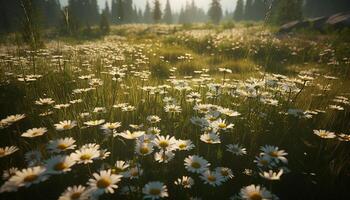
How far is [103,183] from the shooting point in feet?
4.67

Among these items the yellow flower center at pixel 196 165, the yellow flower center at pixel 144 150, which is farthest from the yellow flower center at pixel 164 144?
the yellow flower center at pixel 196 165

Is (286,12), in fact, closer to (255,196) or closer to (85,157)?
(255,196)

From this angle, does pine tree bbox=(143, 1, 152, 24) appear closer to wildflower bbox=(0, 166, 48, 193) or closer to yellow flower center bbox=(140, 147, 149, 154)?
yellow flower center bbox=(140, 147, 149, 154)

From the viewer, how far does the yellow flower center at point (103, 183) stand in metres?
1.41

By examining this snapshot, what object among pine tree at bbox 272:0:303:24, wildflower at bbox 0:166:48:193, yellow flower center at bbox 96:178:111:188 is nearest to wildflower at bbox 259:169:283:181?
yellow flower center at bbox 96:178:111:188

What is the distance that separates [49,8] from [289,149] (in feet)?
240

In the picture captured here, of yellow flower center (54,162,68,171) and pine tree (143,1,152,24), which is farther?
pine tree (143,1,152,24)

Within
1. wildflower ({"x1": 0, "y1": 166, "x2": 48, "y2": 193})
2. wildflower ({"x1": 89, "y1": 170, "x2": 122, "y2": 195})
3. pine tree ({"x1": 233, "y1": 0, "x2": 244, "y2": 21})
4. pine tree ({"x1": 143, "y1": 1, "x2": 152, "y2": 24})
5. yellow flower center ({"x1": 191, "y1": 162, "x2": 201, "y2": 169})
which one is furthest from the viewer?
pine tree ({"x1": 143, "y1": 1, "x2": 152, "y2": 24})

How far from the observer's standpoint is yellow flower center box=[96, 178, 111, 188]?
141cm

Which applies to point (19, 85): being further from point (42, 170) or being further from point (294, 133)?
point (294, 133)

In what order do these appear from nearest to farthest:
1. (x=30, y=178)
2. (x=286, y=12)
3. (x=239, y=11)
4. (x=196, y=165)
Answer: (x=30, y=178) < (x=196, y=165) < (x=286, y=12) < (x=239, y=11)

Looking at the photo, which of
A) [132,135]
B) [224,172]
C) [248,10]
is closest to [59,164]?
[132,135]

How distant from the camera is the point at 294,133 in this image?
2.84 metres

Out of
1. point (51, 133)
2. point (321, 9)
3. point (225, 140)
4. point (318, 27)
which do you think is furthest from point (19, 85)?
point (321, 9)
